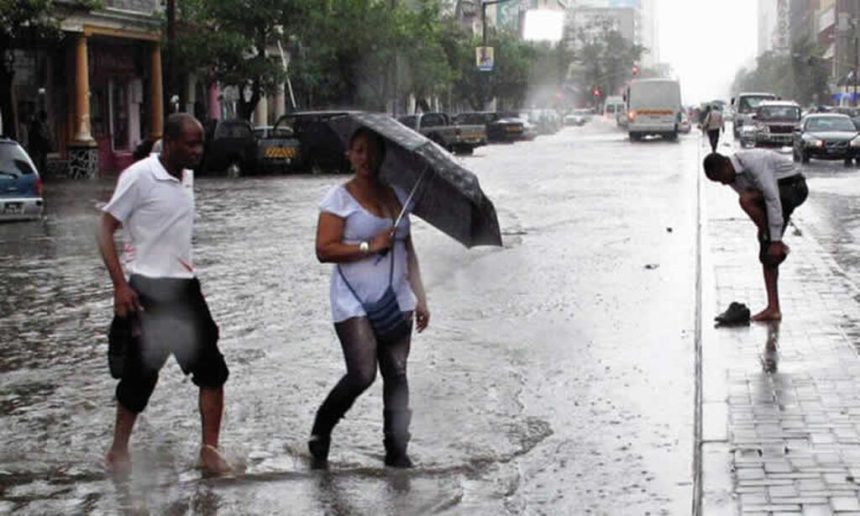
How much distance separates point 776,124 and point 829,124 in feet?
34.5

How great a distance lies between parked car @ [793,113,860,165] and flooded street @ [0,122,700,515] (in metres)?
22.0

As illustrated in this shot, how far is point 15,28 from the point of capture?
35.2 meters

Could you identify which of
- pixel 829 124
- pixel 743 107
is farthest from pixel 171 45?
pixel 743 107

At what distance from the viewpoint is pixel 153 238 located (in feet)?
24.5

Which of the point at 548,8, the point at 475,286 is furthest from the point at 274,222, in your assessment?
the point at 548,8

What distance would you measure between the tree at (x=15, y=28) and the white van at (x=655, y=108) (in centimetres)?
3224

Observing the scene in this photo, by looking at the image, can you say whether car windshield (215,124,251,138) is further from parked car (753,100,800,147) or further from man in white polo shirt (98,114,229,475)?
man in white polo shirt (98,114,229,475)

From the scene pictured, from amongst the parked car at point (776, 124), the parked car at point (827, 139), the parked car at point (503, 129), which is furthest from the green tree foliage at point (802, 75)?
the parked car at point (827, 139)

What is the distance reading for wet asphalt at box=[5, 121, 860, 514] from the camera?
7359 millimetres

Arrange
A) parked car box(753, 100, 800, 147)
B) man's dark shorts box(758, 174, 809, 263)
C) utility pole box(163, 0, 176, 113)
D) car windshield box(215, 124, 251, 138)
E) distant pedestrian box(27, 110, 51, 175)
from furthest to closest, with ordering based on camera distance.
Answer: parked car box(753, 100, 800, 147), utility pole box(163, 0, 176, 113), car windshield box(215, 124, 251, 138), distant pedestrian box(27, 110, 51, 175), man's dark shorts box(758, 174, 809, 263)

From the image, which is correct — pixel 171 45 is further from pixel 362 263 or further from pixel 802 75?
pixel 802 75

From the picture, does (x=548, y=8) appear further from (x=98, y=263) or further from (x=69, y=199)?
(x=98, y=263)

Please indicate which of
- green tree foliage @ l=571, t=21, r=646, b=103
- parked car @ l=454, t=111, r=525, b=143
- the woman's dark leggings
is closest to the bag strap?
the woman's dark leggings

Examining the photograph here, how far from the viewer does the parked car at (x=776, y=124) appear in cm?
5356
